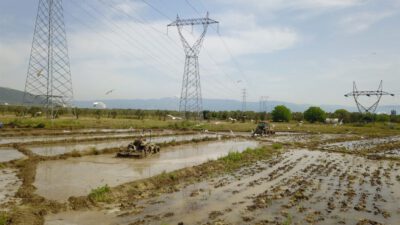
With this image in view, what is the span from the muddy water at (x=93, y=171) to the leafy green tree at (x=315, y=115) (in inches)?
2822

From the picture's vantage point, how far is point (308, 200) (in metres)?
12.4

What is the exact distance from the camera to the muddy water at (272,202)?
9.90 m

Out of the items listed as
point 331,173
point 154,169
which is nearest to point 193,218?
point 154,169

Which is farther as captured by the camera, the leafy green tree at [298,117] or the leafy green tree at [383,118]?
the leafy green tree at [298,117]

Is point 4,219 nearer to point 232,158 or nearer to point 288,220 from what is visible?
point 288,220

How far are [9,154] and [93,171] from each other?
6879 mm

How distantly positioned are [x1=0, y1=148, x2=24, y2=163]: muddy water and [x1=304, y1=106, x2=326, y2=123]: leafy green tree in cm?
7701

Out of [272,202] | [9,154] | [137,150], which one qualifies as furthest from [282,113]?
[272,202]

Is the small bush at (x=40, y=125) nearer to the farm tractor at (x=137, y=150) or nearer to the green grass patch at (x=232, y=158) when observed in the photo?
the farm tractor at (x=137, y=150)

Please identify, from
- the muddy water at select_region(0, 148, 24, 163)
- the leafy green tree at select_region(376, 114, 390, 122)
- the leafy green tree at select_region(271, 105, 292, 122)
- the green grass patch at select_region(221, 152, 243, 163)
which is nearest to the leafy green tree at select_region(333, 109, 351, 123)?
the leafy green tree at select_region(376, 114, 390, 122)

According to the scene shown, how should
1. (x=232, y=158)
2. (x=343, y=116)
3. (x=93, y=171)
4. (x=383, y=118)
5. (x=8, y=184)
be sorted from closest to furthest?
(x=8, y=184) → (x=93, y=171) → (x=232, y=158) → (x=383, y=118) → (x=343, y=116)

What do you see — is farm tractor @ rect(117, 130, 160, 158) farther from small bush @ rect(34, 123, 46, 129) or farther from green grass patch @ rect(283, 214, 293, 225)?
small bush @ rect(34, 123, 46, 129)

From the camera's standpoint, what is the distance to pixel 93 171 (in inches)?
648

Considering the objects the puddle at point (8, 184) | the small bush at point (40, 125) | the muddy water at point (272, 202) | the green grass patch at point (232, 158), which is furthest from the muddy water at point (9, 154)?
the small bush at point (40, 125)
